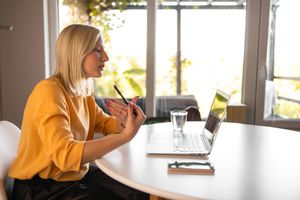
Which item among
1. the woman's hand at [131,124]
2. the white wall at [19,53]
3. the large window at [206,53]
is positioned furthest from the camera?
the large window at [206,53]

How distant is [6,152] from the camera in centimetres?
136

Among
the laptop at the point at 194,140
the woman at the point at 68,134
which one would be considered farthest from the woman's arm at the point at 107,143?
the laptop at the point at 194,140

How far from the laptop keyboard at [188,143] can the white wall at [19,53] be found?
1.73 meters

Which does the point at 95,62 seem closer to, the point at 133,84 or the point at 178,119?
the point at 178,119

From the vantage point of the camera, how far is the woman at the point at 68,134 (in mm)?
→ 1137

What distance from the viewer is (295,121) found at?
2924 mm

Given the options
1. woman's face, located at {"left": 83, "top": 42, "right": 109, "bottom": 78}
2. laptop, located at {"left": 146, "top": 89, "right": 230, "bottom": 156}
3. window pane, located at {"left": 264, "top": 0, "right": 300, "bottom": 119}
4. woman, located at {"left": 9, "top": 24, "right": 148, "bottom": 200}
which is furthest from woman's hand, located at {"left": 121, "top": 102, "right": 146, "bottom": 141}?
window pane, located at {"left": 264, "top": 0, "right": 300, "bottom": 119}

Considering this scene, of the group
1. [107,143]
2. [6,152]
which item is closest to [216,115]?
[107,143]

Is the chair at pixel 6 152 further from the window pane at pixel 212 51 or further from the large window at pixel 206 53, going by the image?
the window pane at pixel 212 51

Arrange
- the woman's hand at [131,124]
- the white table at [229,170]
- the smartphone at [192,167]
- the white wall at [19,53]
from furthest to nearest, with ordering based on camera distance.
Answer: the white wall at [19,53] → the woman's hand at [131,124] → the smartphone at [192,167] → the white table at [229,170]

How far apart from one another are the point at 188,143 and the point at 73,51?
2.01ft

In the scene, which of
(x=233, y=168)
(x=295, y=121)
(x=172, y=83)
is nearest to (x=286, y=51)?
(x=295, y=121)

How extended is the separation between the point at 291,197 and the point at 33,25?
8.13 feet

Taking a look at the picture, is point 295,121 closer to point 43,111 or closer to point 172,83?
point 172,83
